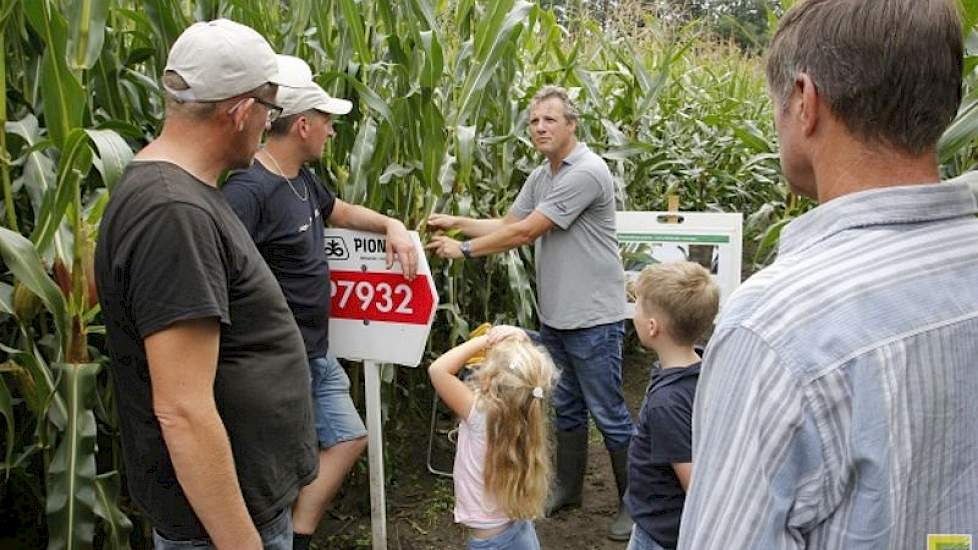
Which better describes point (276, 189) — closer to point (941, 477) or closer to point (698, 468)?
point (698, 468)

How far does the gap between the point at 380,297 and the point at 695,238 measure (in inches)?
68.2

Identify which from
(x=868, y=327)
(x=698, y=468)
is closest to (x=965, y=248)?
(x=868, y=327)

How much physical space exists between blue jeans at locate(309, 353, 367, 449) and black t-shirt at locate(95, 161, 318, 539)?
946mm

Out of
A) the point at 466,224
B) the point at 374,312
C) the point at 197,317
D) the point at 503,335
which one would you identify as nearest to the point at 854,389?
the point at 197,317

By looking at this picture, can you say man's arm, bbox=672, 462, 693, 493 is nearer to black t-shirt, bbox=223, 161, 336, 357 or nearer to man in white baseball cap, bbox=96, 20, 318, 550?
man in white baseball cap, bbox=96, 20, 318, 550

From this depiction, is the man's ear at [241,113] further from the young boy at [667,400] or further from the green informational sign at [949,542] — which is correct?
the green informational sign at [949,542]

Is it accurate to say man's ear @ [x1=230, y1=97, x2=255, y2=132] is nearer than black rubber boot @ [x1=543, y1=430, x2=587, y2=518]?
Yes

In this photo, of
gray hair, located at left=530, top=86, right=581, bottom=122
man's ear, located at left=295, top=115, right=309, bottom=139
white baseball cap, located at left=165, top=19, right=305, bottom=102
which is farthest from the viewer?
gray hair, located at left=530, top=86, right=581, bottom=122

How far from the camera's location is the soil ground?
129 inches

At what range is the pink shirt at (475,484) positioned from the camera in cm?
227

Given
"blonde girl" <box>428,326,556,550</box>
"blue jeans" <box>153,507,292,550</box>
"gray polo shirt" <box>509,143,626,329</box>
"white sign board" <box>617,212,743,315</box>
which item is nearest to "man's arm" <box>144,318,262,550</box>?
"blue jeans" <box>153,507,292,550</box>

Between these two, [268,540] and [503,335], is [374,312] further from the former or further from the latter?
[268,540]

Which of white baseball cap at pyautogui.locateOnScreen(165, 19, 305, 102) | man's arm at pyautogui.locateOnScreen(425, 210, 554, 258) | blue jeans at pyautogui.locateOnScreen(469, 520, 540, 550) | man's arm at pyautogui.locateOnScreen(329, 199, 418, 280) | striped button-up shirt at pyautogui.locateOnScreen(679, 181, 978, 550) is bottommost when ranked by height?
blue jeans at pyautogui.locateOnScreen(469, 520, 540, 550)

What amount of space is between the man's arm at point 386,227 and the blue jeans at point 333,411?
0.44 m
